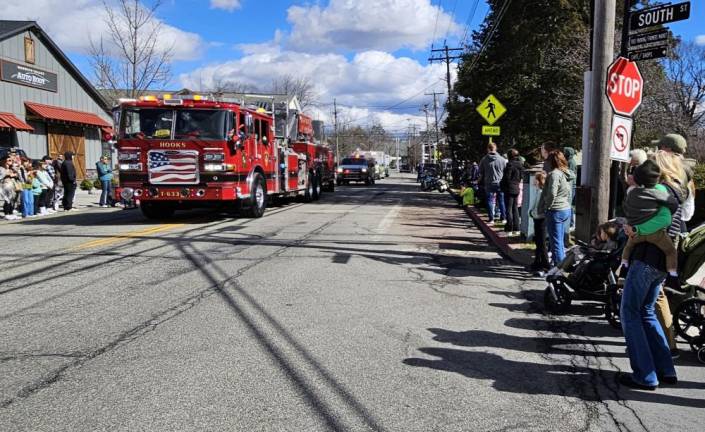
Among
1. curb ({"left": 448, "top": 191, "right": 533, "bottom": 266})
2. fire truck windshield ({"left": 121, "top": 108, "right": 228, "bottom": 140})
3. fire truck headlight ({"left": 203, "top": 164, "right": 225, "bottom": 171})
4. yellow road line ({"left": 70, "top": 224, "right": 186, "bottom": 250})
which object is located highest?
fire truck windshield ({"left": 121, "top": 108, "right": 228, "bottom": 140})

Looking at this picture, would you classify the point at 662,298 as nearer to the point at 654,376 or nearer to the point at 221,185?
the point at 654,376

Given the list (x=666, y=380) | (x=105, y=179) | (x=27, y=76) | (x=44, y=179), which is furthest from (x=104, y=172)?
(x=666, y=380)

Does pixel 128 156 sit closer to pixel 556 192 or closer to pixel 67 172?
pixel 67 172

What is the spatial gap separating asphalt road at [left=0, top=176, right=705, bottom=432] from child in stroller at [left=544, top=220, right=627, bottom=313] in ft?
0.76

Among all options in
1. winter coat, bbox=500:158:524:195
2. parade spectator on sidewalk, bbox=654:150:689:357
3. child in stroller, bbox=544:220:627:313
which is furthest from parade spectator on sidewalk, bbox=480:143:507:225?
parade spectator on sidewalk, bbox=654:150:689:357

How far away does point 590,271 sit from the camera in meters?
6.12

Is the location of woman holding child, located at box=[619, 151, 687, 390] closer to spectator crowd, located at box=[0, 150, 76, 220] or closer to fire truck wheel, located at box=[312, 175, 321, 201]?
spectator crowd, located at box=[0, 150, 76, 220]

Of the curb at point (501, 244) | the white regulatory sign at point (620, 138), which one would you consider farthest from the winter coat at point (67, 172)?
the white regulatory sign at point (620, 138)

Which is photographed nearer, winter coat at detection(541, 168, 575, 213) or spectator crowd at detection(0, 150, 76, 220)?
winter coat at detection(541, 168, 575, 213)

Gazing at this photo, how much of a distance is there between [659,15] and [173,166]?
982 centimetres

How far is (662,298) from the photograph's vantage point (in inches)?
190

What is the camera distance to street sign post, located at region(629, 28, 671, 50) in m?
7.62

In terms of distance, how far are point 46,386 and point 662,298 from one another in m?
4.69

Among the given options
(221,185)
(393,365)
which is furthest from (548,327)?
(221,185)
